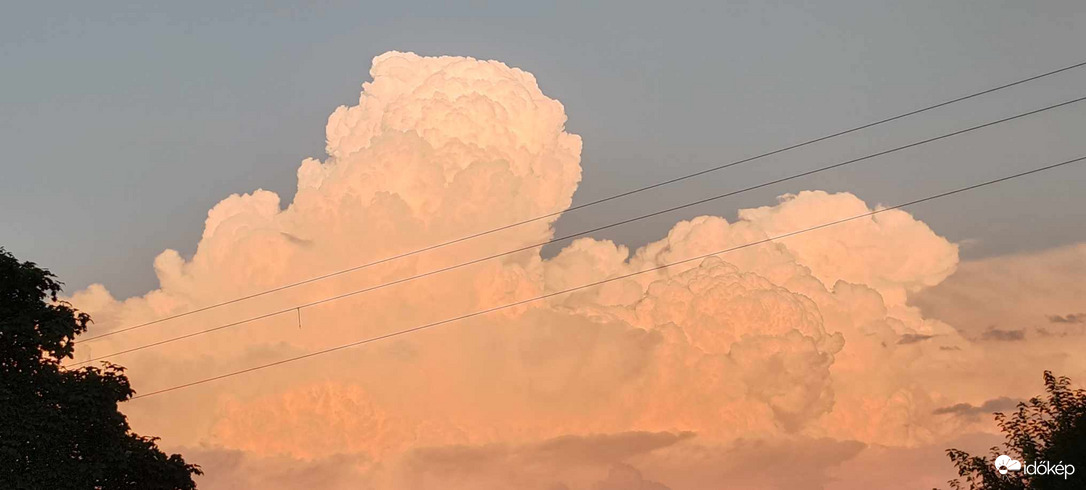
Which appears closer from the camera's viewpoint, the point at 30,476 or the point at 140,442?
the point at 30,476

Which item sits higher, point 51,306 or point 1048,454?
point 51,306

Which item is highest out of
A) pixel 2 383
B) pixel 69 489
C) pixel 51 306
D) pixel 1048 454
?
pixel 51 306

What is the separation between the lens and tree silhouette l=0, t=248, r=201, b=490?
61.8 meters

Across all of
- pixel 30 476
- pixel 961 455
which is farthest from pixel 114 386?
pixel 961 455

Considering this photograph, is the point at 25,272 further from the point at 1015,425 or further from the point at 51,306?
the point at 1015,425

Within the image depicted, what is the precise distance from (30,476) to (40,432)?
2293mm

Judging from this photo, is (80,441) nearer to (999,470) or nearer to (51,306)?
(51,306)

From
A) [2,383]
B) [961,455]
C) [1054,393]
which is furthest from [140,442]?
[1054,393]

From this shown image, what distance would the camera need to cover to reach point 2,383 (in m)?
61.9

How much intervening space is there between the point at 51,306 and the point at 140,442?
29.9 feet

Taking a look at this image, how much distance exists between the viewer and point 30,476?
61.2 metres

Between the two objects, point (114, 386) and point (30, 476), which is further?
point (114, 386)

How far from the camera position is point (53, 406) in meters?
63.7

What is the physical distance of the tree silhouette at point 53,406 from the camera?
2431 inches
